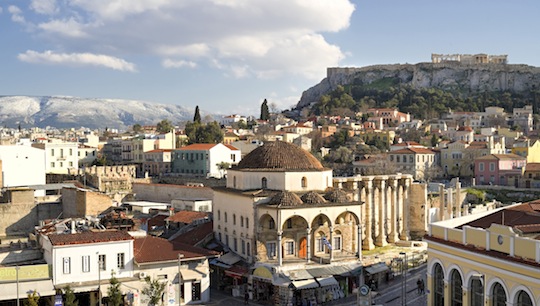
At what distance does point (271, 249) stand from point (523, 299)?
1901cm

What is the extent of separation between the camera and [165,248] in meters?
35.7

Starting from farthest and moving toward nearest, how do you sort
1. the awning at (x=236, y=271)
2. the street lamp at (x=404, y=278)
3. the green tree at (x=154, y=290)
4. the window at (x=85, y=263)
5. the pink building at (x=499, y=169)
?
the pink building at (x=499, y=169) < the awning at (x=236, y=271) < the street lamp at (x=404, y=278) < the window at (x=85, y=263) < the green tree at (x=154, y=290)

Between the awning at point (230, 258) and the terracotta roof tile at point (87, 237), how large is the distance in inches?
302

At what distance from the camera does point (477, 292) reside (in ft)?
77.5

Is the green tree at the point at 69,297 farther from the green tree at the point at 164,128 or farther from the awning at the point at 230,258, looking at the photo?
the green tree at the point at 164,128

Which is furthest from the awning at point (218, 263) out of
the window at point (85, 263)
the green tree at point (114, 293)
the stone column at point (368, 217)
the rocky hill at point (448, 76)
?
the rocky hill at point (448, 76)

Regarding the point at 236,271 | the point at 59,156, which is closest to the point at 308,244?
the point at 236,271

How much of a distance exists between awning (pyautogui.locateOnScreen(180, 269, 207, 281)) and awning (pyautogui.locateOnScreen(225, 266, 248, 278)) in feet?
8.37

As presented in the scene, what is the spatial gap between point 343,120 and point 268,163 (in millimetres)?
91011

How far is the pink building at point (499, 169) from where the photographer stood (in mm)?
81562

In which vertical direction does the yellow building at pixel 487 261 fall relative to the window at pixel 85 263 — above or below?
above

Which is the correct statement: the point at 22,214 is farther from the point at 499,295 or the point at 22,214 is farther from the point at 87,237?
the point at 499,295

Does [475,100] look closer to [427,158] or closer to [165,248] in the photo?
[427,158]

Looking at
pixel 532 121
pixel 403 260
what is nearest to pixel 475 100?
pixel 532 121
